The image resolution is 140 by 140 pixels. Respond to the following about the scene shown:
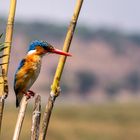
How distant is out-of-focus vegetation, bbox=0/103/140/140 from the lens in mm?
64750

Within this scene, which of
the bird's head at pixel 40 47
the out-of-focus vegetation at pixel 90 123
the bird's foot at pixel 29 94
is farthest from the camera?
the out-of-focus vegetation at pixel 90 123

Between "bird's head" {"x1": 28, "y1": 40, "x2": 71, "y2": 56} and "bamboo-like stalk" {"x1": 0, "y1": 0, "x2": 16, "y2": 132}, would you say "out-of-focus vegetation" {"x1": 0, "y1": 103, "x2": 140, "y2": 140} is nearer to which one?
"bird's head" {"x1": 28, "y1": 40, "x2": 71, "y2": 56}

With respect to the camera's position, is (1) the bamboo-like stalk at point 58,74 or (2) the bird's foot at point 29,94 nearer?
(1) the bamboo-like stalk at point 58,74

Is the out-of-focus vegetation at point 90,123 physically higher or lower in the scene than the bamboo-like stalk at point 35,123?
lower

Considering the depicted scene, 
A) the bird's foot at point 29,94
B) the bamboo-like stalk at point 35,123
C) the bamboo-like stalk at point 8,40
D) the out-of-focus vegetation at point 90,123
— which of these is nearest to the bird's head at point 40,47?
the bird's foot at point 29,94

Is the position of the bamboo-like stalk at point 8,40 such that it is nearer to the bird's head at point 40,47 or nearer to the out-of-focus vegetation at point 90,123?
the bird's head at point 40,47

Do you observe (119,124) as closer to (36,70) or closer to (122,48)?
(36,70)

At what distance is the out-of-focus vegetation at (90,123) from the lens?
212 feet

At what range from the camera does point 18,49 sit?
187m

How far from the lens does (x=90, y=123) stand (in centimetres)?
7681

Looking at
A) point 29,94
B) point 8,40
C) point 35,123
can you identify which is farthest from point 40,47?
point 35,123

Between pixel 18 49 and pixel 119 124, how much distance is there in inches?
4508

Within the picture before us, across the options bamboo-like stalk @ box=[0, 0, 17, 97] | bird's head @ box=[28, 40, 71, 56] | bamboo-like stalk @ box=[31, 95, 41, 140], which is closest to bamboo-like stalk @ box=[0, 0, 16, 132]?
bamboo-like stalk @ box=[0, 0, 17, 97]

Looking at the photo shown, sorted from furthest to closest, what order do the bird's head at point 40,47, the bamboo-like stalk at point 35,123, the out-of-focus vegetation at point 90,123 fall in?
the out-of-focus vegetation at point 90,123, the bird's head at point 40,47, the bamboo-like stalk at point 35,123
